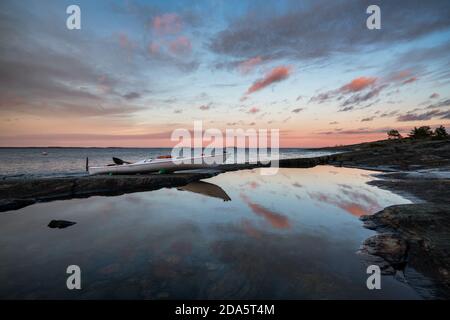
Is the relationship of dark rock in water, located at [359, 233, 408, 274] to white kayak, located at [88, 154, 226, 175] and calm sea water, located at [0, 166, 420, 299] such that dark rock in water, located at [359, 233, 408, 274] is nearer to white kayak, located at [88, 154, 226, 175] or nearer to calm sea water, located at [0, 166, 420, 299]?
calm sea water, located at [0, 166, 420, 299]

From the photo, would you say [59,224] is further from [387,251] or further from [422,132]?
[422,132]

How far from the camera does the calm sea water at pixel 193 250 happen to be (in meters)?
4.94

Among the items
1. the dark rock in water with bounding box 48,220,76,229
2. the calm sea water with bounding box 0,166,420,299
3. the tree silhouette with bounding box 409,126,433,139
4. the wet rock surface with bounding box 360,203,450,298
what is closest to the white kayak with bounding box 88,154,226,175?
the calm sea water with bounding box 0,166,420,299

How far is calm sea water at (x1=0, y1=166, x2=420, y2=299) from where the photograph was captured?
16.2ft

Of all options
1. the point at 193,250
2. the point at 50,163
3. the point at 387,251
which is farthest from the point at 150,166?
the point at 50,163

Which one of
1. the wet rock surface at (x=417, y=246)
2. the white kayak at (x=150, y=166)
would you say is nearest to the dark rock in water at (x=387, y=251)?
the wet rock surface at (x=417, y=246)

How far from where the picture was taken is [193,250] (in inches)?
275

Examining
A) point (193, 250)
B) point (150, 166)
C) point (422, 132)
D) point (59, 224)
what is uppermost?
point (422, 132)

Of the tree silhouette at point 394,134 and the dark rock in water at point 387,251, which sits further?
the tree silhouette at point 394,134

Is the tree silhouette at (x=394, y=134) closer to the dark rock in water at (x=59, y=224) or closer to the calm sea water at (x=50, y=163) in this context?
the calm sea water at (x=50, y=163)

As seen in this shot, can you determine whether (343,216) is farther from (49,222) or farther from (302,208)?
(49,222)

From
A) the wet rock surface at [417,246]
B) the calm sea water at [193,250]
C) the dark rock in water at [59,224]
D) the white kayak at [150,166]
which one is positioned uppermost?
the white kayak at [150,166]
